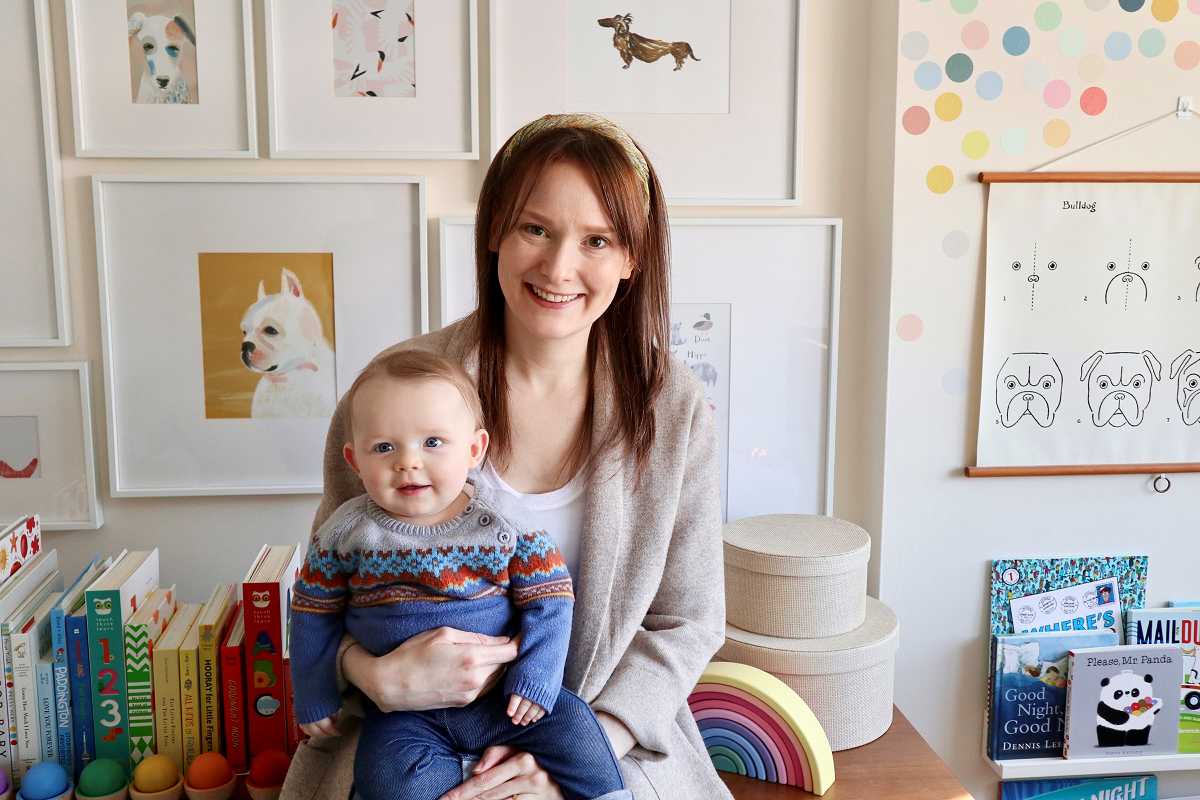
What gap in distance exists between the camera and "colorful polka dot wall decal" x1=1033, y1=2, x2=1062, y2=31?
5.56ft

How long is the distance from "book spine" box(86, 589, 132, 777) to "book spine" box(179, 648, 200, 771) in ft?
0.28

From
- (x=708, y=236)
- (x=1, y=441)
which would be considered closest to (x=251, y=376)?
(x=1, y=441)

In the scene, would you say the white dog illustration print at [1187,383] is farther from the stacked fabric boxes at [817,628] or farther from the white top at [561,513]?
the white top at [561,513]

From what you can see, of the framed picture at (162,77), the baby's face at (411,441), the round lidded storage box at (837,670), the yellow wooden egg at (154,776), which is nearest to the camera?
the baby's face at (411,441)

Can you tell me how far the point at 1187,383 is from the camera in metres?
1.82

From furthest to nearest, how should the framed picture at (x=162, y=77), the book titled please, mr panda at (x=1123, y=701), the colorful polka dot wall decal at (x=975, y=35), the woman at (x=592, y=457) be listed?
1. the book titled please, mr panda at (x=1123, y=701)
2. the colorful polka dot wall decal at (x=975, y=35)
3. the framed picture at (x=162, y=77)
4. the woman at (x=592, y=457)

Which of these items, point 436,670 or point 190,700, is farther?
point 190,700

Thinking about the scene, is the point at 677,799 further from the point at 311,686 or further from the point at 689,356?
the point at 689,356

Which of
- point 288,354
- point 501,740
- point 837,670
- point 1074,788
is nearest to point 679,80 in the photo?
point 288,354

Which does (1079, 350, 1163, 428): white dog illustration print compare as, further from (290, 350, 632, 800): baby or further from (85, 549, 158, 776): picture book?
(85, 549, 158, 776): picture book

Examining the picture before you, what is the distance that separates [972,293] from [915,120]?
1.16 feet

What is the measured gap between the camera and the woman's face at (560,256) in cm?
111

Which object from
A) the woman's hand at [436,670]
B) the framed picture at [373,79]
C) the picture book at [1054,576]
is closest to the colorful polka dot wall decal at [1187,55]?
the picture book at [1054,576]

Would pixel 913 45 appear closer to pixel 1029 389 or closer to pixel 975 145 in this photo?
pixel 975 145
